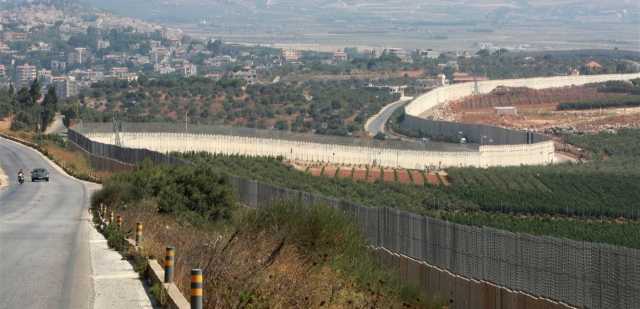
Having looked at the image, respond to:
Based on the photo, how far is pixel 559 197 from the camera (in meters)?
56.2

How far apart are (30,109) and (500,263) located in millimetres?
95179

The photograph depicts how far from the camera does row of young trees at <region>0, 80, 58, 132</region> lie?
102 m

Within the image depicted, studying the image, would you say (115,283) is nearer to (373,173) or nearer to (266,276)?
(266,276)

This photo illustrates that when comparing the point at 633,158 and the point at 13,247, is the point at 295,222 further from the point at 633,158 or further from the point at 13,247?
the point at 633,158

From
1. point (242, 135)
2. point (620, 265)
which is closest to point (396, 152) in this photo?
point (242, 135)

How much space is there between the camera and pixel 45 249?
2436 centimetres

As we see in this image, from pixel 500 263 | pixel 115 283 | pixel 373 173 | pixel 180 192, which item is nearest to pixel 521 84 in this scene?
pixel 373 173

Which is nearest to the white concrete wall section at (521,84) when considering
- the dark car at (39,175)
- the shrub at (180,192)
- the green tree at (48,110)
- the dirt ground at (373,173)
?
the green tree at (48,110)

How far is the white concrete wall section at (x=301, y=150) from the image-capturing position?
2933 inches

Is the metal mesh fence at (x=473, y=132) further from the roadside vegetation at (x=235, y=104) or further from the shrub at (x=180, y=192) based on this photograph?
the shrub at (x=180, y=192)

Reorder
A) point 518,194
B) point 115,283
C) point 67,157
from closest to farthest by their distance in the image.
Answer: point 115,283 < point 518,194 < point 67,157

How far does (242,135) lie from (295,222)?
5561 centimetres

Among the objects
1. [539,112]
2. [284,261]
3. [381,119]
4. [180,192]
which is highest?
[284,261]

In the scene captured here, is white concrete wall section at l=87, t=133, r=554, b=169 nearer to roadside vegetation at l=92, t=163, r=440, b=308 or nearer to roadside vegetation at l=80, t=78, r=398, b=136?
roadside vegetation at l=80, t=78, r=398, b=136
